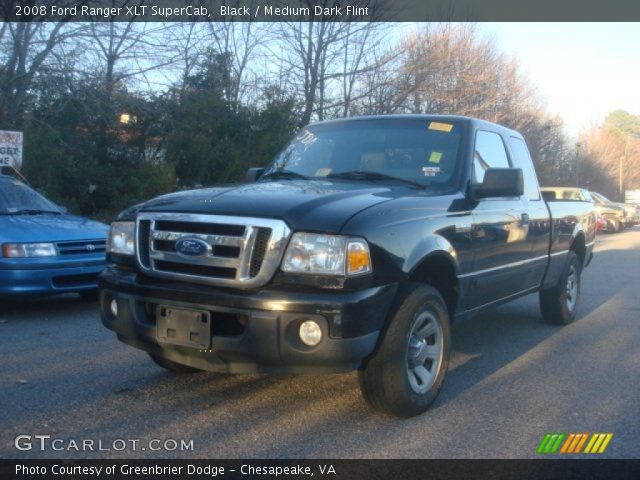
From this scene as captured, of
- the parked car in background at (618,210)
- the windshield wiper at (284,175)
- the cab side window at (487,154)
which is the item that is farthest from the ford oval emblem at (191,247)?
the parked car in background at (618,210)

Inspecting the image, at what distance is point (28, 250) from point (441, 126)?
14.3 ft

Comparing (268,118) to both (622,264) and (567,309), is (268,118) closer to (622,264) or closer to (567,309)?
(622,264)

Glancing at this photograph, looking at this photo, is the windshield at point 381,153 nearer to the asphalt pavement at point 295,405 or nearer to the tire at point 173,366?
the asphalt pavement at point 295,405

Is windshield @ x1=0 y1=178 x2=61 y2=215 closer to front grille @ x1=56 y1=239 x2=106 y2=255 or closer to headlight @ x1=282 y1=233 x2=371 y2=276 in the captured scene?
front grille @ x1=56 y1=239 x2=106 y2=255

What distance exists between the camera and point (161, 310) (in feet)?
12.7

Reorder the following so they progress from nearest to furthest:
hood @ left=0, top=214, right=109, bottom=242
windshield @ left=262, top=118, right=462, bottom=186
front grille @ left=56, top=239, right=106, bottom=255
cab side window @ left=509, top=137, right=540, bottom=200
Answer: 1. windshield @ left=262, top=118, right=462, bottom=186
2. cab side window @ left=509, top=137, right=540, bottom=200
3. hood @ left=0, top=214, right=109, bottom=242
4. front grille @ left=56, top=239, right=106, bottom=255

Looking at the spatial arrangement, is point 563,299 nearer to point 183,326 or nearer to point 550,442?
point 550,442

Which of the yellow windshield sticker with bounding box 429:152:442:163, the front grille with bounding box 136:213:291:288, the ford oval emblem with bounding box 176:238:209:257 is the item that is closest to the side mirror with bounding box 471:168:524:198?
the yellow windshield sticker with bounding box 429:152:442:163

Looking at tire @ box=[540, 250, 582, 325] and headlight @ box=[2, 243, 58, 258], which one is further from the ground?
headlight @ box=[2, 243, 58, 258]

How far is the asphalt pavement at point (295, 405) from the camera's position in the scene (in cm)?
366

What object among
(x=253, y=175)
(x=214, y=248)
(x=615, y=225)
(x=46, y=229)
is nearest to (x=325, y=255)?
(x=214, y=248)

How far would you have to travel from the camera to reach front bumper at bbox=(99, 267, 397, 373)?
3518 millimetres

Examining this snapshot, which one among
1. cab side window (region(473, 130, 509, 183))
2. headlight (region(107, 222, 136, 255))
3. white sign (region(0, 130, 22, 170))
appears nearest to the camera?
headlight (region(107, 222, 136, 255))

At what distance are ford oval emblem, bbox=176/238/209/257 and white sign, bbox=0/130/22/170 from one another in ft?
28.1
